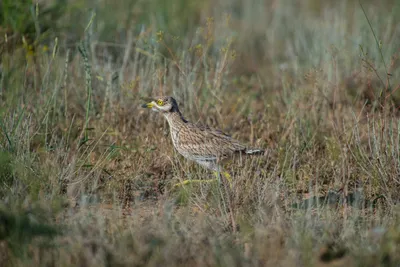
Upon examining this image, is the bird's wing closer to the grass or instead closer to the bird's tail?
the bird's tail

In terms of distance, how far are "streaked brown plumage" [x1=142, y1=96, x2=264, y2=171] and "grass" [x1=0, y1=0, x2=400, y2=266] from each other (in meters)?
0.16

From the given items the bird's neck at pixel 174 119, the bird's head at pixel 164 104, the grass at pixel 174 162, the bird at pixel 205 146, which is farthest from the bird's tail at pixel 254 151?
the bird's head at pixel 164 104

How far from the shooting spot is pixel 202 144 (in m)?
5.46

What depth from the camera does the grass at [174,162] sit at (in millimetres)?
3703

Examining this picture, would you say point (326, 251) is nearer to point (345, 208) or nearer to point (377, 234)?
point (377, 234)

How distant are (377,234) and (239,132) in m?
2.65

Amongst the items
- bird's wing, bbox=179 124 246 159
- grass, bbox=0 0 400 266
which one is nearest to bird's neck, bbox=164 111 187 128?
bird's wing, bbox=179 124 246 159

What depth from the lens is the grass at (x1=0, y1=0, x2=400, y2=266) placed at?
146 inches

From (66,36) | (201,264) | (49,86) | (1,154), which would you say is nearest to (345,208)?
(201,264)

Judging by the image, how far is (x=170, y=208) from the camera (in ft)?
14.9

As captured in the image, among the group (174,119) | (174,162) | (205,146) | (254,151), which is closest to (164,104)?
(174,119)

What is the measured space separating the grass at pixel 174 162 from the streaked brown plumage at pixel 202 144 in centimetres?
16

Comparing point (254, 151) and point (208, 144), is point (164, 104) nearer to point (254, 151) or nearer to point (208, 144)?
point (208, 144)

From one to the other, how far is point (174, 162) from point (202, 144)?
1.56 ft
